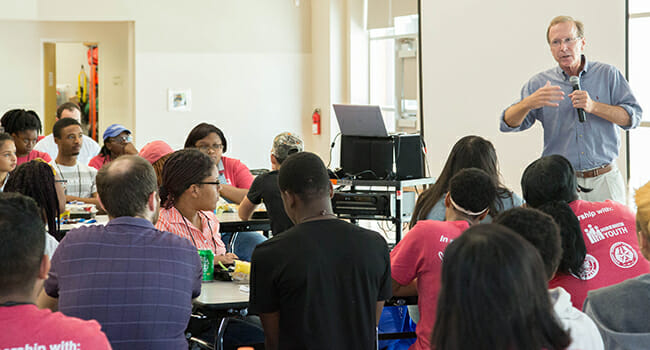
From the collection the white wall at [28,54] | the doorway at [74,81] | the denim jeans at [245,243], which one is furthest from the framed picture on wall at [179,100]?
the denim jeans at [245,243]

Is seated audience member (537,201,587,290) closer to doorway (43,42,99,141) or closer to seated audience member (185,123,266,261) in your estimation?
seated audience member (185,123,266,261)

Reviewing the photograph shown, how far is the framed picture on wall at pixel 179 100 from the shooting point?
375 inches

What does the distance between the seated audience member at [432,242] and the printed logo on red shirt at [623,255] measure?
510mm

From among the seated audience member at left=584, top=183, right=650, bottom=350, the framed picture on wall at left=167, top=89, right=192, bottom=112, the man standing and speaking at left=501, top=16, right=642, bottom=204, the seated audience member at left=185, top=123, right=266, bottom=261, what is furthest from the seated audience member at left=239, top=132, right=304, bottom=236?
the framed picture on wall at left=167, top=89, right=192, bottom=112

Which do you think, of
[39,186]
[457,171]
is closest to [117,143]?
[39,186]

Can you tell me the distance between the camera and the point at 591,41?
580 centimetres

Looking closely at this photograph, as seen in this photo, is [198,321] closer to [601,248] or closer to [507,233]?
[601,248]

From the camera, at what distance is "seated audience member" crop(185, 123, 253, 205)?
5109 mm

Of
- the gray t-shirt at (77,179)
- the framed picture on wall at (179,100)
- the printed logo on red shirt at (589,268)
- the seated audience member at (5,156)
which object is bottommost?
the printed logo on red shirt at (589,268)

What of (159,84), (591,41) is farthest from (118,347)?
(159,84)

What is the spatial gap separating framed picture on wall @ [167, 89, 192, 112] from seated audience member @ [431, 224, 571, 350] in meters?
8.37

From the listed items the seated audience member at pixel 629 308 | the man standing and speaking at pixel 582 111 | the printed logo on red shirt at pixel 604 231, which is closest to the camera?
the seated audience member at pixel 629 308

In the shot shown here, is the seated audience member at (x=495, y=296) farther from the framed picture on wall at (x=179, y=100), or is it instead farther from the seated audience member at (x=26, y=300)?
the framed picture on wall at (x=179, y=100)

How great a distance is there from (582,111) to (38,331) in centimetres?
332
